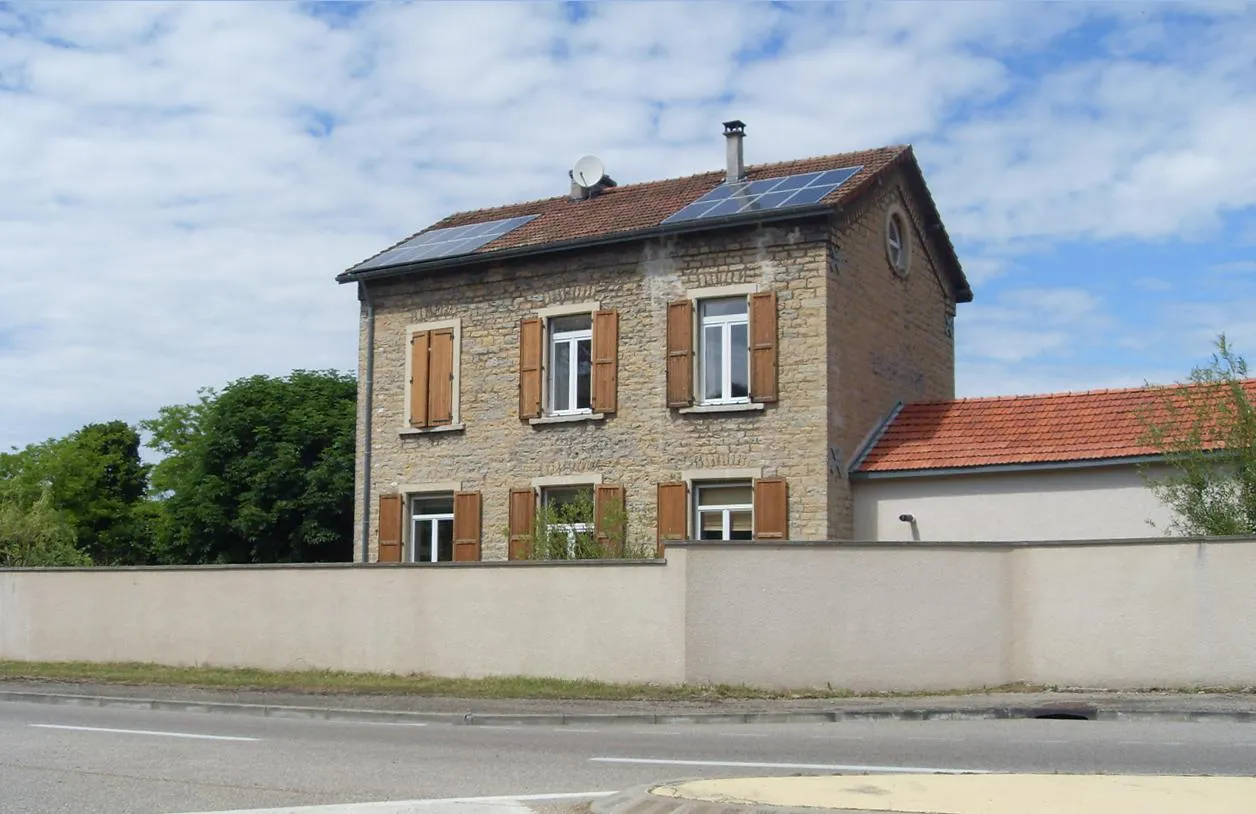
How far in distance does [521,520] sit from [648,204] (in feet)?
19.9

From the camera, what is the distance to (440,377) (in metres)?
25.3

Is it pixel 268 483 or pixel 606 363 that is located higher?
pixel 606 363

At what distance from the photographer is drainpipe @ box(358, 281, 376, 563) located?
84.8 feet

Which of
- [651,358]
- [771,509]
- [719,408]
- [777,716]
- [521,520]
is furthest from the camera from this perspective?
[521,520]

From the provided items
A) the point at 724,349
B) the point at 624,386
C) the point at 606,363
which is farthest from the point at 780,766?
the point at 606,363

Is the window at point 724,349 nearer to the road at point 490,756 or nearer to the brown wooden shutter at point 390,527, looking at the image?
the brown wooden shutter at point 390,527

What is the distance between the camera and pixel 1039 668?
53.8 ft

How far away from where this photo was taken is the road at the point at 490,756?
9.37 meters

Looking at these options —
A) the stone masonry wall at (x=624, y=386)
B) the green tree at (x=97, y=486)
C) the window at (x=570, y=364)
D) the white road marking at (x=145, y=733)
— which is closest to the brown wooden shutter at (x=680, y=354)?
the stone masonry wall at (x=624, y=386)

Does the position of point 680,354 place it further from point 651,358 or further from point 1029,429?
point 1029,429

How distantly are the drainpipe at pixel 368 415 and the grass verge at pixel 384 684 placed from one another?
5.08 metres

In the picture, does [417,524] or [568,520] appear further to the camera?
[417,524]

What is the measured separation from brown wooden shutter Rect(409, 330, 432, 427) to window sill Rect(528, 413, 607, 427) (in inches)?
97.2

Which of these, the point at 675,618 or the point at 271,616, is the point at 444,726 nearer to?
the point at 675,618
